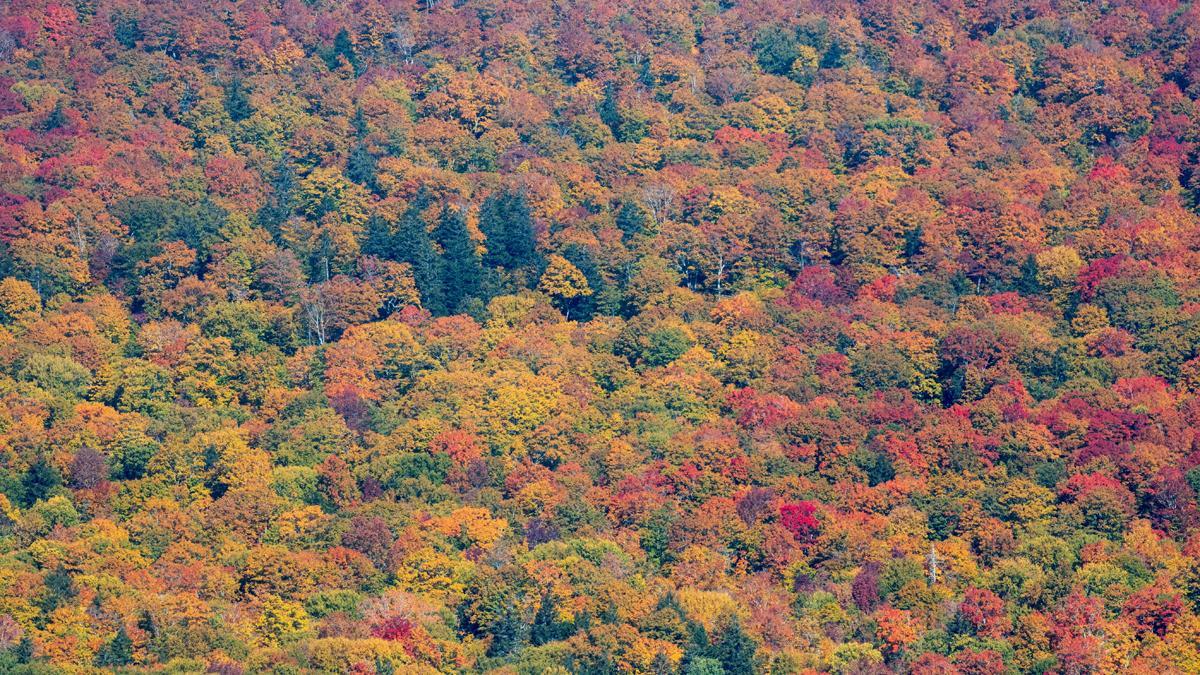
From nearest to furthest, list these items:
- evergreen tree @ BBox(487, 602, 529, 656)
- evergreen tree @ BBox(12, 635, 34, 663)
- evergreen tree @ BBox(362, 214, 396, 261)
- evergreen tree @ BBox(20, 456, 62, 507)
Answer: evergreen tree @ BBox(12, 635, 34, 663) < evergreen tree @ BBox(487, 602, 529, 656) < evergreen tree @ BBox(20, 456, 62, 507) < evergreen tree @ BBox(362, 214, 396, 261)

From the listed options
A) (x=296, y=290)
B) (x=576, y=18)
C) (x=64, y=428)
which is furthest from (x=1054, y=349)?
(x=576, y=18)

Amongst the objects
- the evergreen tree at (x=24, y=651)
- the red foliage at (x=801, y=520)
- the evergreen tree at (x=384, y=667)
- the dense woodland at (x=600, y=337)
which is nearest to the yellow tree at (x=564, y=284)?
the dense woodland at (x=600, y=337)

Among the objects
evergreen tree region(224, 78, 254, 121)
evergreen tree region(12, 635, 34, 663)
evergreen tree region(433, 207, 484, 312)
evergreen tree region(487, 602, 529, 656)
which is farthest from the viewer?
evergreen tree region(224, 78, 254, 121)

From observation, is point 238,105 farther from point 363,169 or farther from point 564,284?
point 564,284

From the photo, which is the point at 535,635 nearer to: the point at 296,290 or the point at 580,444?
the point at 580,444

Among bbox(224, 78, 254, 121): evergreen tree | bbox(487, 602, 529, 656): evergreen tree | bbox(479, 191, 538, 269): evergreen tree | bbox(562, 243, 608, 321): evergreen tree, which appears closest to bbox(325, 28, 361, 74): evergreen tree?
bbox(224, 78, 254, 121): evergreen tree

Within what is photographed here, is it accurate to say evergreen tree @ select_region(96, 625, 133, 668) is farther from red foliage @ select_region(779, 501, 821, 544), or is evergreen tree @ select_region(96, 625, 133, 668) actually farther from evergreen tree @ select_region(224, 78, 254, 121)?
evergreen tree @ select_region(224, 78, 254, 121)

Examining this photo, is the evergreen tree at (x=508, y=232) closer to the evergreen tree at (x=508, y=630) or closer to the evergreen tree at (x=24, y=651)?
the evergreen tree at (x=508, y=630)
